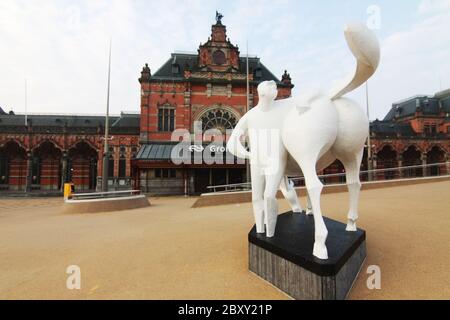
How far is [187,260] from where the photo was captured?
3951 millimetres

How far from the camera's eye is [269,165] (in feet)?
10.5

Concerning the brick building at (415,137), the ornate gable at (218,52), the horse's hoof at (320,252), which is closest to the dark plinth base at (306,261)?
the horse's hoof at (320,252)

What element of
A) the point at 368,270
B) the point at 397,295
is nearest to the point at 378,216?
the point at 368,270

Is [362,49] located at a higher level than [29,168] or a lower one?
→ higher

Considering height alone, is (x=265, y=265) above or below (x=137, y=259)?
above

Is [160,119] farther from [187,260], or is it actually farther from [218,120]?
[187,260]

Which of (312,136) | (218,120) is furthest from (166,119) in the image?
(312,136)

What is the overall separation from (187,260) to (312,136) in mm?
2934

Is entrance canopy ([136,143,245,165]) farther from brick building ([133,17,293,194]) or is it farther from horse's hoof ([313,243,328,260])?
horse's hoof ([313,243,328,260])

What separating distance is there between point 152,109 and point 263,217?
70.7 feet

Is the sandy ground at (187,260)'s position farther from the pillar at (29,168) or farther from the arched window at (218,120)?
the pillar at (29,168)

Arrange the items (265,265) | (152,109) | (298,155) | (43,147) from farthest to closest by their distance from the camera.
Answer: (43,147) → (152,109) → (265,265) → (298,155)

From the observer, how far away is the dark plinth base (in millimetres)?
2325
